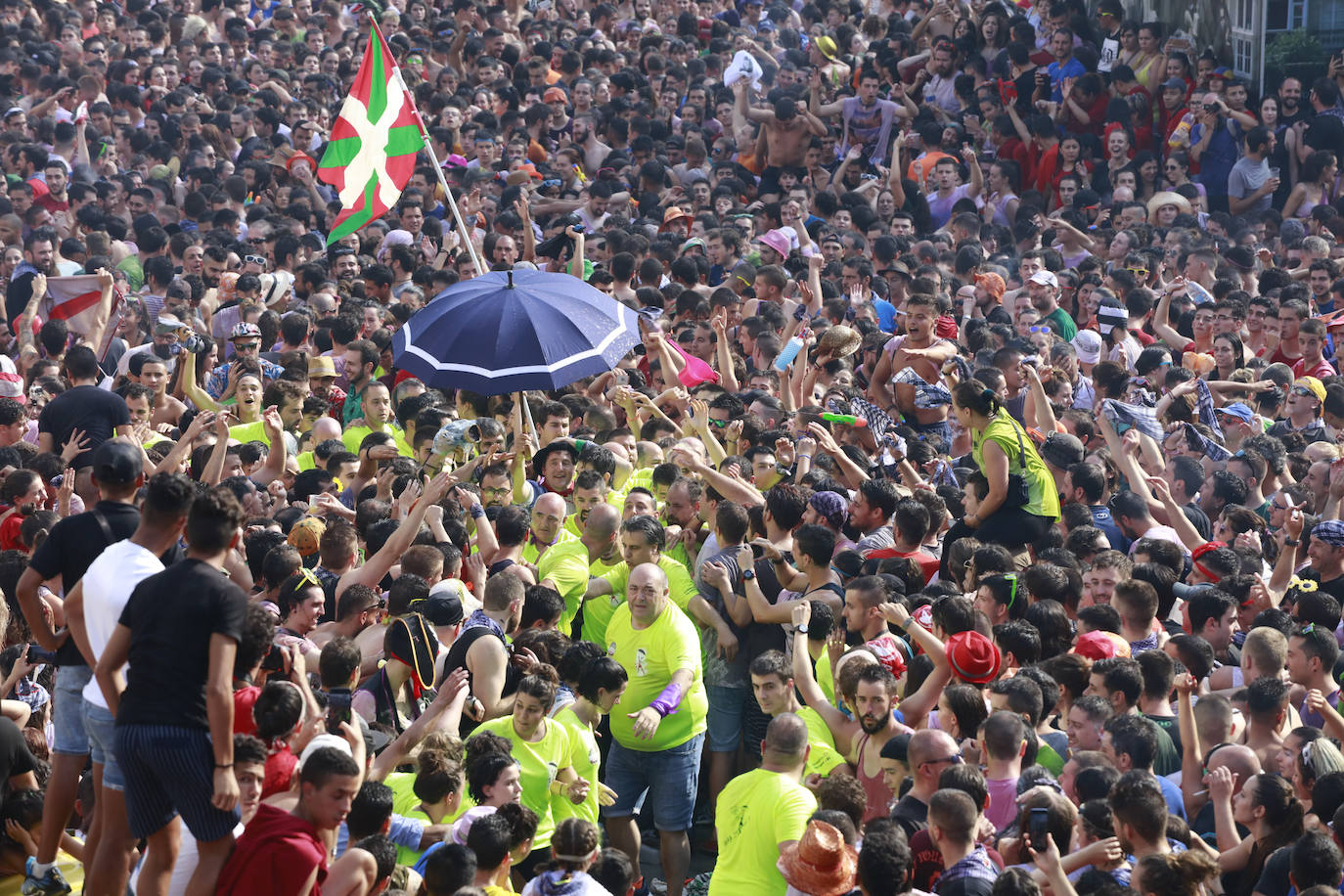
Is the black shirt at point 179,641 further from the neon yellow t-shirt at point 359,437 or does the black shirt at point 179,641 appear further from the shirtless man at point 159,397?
the shirtless man at point 159,397

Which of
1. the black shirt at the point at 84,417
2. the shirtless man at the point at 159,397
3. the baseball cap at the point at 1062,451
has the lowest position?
the baseball cap at the point at 1062,451

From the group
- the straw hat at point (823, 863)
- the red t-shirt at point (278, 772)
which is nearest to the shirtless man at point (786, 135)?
the straw hat at point (823, 863)

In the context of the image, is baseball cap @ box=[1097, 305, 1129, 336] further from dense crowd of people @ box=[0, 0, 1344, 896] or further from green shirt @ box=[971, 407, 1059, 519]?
green shirt @ box=[971, 407, 1059, 519]

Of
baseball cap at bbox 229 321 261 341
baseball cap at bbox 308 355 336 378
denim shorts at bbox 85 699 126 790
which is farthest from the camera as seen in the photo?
baseball cap at bbox 229 321 261 341

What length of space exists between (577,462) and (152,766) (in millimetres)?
4642

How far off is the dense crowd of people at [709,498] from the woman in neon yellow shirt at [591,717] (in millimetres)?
38

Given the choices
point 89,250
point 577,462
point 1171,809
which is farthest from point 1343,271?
point 89,250

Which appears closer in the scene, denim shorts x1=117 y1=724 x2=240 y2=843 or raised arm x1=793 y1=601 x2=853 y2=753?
denim shorts x1=117 y1=724 x2=240 y2=843

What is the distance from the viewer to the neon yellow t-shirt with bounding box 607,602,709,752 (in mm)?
7684

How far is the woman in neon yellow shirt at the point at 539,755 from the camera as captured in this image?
6.74 metres

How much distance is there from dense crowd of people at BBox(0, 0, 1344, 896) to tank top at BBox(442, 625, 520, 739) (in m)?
0.05

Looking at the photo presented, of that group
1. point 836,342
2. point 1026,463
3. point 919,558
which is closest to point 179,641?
point 919,558

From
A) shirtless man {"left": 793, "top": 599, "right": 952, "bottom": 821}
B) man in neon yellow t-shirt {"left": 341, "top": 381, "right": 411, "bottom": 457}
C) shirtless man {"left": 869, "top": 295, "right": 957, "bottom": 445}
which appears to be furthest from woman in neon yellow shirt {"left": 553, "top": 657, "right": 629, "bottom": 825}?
shirtless man {"left": 869, "top": 295, "right": 957, "bottom": 445}

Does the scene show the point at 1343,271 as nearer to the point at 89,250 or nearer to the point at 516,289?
the point at 516,289
